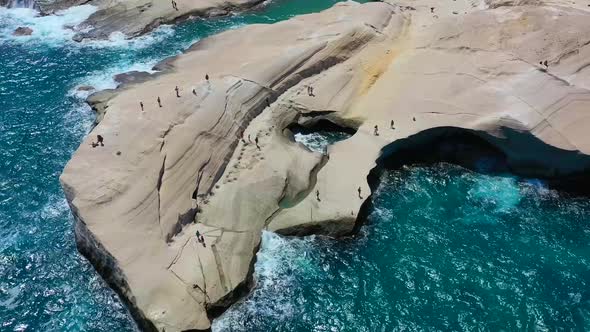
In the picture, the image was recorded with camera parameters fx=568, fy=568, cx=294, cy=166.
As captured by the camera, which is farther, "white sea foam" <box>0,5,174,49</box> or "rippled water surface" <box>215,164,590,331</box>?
"white sea foam" <box>0,5,174,49</box>

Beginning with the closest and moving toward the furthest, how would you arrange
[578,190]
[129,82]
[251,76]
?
[578,190]
[251,76]
[129,82]

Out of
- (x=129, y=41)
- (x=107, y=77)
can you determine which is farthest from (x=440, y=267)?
(x=129, y=41)

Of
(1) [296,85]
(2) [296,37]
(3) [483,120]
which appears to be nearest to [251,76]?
(1) [296,85]

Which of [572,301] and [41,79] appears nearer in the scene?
[572,301]

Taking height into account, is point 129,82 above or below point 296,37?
below

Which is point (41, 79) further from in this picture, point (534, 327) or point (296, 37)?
point (534, 327)

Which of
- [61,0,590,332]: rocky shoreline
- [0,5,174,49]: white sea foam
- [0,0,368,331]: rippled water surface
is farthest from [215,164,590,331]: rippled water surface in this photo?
[0,5,174,49]: white sea foam

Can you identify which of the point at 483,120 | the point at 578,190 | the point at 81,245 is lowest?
the point at 81,245

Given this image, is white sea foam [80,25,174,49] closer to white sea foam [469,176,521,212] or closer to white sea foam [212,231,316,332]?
white sea foam [212,231,316,332]
